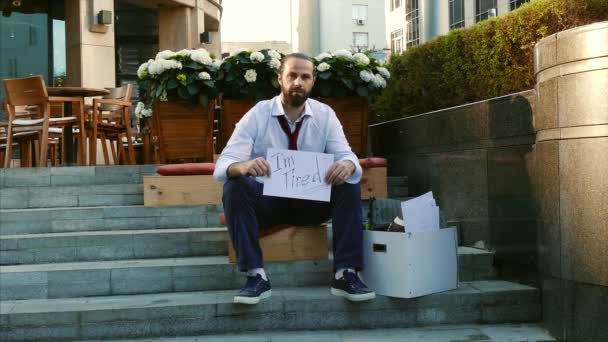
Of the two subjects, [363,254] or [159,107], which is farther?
[159,107]

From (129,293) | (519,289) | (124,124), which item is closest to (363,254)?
(519,289)

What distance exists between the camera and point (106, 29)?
41.8ft

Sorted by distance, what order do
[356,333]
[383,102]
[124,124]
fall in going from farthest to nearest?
[124,124]
[383,102]
[356,333]

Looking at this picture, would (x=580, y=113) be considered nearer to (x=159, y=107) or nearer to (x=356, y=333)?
(x=356, y=333)

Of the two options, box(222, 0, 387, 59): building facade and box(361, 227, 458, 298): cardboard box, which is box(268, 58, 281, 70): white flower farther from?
box(222, 0, 387, 59): building facade

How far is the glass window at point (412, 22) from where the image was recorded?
3469 cm

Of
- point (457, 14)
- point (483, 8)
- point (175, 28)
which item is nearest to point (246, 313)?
point (175, 28)

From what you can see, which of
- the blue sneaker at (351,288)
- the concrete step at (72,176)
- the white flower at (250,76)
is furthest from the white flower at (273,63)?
the blue sneaker at (351,288)

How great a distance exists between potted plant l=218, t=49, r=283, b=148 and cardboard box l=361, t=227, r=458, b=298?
279 centimetres

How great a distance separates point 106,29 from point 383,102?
680cm

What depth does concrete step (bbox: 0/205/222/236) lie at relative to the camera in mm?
5141

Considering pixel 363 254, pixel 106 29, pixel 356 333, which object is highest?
pixel 106 29

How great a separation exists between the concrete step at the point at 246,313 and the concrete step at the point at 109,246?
62 centimetres

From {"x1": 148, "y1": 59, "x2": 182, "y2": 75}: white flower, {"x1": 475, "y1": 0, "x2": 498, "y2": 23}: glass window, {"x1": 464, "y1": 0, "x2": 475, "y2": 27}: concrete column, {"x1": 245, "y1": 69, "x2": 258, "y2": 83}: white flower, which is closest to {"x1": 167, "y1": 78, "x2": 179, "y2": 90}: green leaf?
{"x1": 148, "y1": 59, "x2": 182, "y2": 75}: white flower
